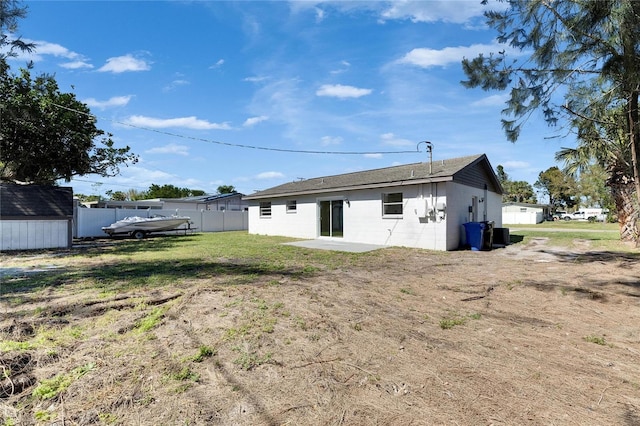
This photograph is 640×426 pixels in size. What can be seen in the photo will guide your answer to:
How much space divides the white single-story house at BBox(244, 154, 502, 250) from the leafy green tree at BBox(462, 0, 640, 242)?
5.28m

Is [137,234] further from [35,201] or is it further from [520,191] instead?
[520,191]

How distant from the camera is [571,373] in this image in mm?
2951

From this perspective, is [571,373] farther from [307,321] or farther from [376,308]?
[307,321]

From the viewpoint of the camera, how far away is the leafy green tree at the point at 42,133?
44.1 ft

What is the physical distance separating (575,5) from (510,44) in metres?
1.17

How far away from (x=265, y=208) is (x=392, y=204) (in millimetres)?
9559

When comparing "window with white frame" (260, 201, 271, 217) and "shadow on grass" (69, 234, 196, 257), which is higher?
"window with white frame" (260, 201, 271, 217)

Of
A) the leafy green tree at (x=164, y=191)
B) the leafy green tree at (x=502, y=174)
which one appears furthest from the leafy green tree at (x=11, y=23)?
the leafy green tree at (x=502, y=174)

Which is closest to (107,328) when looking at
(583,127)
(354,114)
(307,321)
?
(307,321)

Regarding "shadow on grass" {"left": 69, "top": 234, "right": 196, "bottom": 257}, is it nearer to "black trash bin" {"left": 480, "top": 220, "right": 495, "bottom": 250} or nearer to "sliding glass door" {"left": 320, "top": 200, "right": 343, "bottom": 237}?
"sliding glass door" {"left": 320, "top": 200, "right": 343, "bottom": 237}

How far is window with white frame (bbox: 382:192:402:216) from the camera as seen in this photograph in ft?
45.0

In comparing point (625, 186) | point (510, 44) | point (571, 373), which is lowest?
point (571, 373)

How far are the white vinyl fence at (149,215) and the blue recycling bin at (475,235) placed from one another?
59.3ft

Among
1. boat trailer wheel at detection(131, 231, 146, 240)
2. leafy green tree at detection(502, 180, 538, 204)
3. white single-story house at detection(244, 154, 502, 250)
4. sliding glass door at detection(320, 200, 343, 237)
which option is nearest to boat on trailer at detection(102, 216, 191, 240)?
boat trailer wheel at detection(131, 231, 146, 240)
